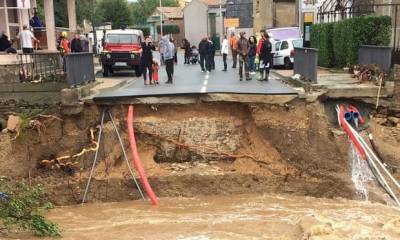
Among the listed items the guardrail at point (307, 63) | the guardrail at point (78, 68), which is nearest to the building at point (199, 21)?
the guardrail at point (307, 63)

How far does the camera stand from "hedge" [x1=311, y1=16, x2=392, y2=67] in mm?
20109

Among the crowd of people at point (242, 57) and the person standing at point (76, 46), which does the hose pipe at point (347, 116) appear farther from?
the person standing at point (76, 46)

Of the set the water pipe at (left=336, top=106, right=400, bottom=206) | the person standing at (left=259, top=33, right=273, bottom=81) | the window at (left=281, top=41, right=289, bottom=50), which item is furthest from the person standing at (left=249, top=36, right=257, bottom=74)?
the water pipe at (left=336, top=106, right=400, bottom=206)

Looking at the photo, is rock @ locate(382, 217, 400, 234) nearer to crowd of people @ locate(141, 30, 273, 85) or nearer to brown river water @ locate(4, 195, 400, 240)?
brown river water @ locate(4, 195, 400, 240)

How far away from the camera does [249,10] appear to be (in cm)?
A: 6241

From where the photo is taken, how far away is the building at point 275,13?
50.3m

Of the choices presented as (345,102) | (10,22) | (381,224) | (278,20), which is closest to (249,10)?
(278,20)

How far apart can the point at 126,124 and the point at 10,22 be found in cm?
1123

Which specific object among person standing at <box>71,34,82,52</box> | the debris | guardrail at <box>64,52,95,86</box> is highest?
person standing at <box>71,34,82,52</box>

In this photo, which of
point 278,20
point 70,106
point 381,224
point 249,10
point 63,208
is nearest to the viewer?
point 381,224

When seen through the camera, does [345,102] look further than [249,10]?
No

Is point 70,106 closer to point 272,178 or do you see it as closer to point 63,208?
point 63,208

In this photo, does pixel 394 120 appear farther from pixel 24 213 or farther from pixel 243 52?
pixel 24 213

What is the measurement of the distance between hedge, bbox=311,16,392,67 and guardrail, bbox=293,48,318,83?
242cm
